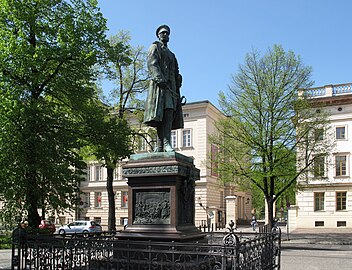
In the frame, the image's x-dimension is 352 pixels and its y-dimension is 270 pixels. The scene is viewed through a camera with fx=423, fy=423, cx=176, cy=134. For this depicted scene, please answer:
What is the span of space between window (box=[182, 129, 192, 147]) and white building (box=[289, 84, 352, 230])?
1494cm

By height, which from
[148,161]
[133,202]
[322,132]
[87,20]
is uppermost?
[87,20]

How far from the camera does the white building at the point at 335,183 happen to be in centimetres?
3878

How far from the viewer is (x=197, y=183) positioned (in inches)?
1874

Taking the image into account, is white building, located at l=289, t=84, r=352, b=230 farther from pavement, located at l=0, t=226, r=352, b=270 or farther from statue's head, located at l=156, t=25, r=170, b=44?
statue's head, located at l=156, t=25, r=170, b=44

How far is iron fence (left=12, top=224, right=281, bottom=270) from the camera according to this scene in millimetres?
7355

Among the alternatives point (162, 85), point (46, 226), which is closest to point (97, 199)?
point (46, 226)

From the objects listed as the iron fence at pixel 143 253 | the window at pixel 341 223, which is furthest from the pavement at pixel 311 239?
the iron fence at pixel 143 253

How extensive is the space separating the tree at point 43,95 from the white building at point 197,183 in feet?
79.9

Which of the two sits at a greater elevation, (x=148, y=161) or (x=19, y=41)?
(x=19, y=41)

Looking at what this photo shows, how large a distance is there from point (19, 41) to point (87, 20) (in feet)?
12.5

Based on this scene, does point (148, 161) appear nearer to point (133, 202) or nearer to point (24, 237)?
point (133, 202)

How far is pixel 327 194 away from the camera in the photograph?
39.6 metres

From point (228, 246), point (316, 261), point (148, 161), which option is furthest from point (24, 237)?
point (316, 261)

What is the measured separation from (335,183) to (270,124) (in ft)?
60.1
